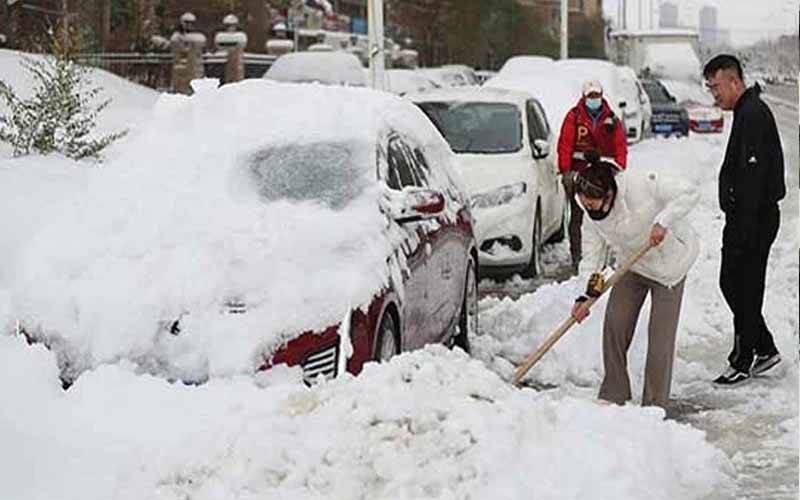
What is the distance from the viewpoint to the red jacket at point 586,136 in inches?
455

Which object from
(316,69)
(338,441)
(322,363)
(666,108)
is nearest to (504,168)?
(322,363)

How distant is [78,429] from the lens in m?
5.70

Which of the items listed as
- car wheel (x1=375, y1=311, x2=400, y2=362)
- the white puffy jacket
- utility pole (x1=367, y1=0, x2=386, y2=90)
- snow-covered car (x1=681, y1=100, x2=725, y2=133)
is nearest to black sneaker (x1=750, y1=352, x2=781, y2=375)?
the white puffy jacket

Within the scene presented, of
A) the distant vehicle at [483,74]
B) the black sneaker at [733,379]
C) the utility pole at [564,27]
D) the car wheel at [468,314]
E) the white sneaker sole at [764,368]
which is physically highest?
the utility pole at [564,27]

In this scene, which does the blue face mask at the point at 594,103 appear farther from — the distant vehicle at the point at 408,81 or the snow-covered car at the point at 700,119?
the snow-covered car at the point at 700,119

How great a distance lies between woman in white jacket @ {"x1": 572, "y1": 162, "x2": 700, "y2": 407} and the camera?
266 inches

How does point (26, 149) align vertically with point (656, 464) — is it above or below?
above

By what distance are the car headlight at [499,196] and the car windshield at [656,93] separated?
23.3m

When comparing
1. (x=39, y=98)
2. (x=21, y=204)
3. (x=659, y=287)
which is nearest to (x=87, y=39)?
(x=39, y=98)

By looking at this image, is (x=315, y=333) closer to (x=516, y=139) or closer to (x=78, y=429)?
(x=78, y=429)

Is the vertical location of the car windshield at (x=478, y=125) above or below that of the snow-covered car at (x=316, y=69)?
below

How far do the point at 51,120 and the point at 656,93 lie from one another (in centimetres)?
2622

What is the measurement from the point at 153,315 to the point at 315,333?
703 mm

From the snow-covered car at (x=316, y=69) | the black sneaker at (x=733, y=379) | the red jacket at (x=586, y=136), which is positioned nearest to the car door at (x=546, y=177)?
the red jacket at (x=586, y=136)
